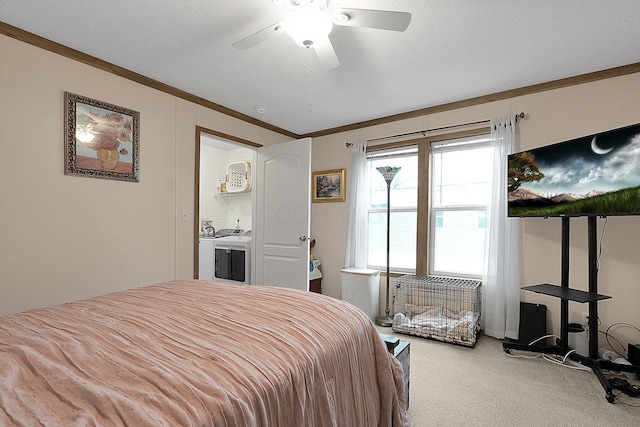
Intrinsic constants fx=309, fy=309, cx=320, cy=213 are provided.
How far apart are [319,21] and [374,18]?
0.97 feet

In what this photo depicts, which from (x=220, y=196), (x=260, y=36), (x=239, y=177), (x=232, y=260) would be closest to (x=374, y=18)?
(x=260, y=36)

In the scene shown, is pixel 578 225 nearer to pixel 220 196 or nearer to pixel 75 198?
pixel 75 198

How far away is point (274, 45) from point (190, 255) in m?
2.14

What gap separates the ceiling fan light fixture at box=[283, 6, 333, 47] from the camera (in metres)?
1.65

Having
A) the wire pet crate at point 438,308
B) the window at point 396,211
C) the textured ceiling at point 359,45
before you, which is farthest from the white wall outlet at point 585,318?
the textured ceiling at point 359,45

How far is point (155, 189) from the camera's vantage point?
288cm

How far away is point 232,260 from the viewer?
437cm

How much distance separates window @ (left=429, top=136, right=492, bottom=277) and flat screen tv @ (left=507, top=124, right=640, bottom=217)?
45 cm

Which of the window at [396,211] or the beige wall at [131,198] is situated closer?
the beige wall at [131,198]

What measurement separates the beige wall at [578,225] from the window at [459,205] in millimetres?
332

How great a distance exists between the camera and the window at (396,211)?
3.79 m

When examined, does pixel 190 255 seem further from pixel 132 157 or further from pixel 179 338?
pixel 179 338

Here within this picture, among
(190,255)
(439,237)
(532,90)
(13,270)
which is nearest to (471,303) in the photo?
(439,237)

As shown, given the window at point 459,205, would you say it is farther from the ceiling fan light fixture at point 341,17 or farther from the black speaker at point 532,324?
the ceiling fan light fixture at point 341,17
